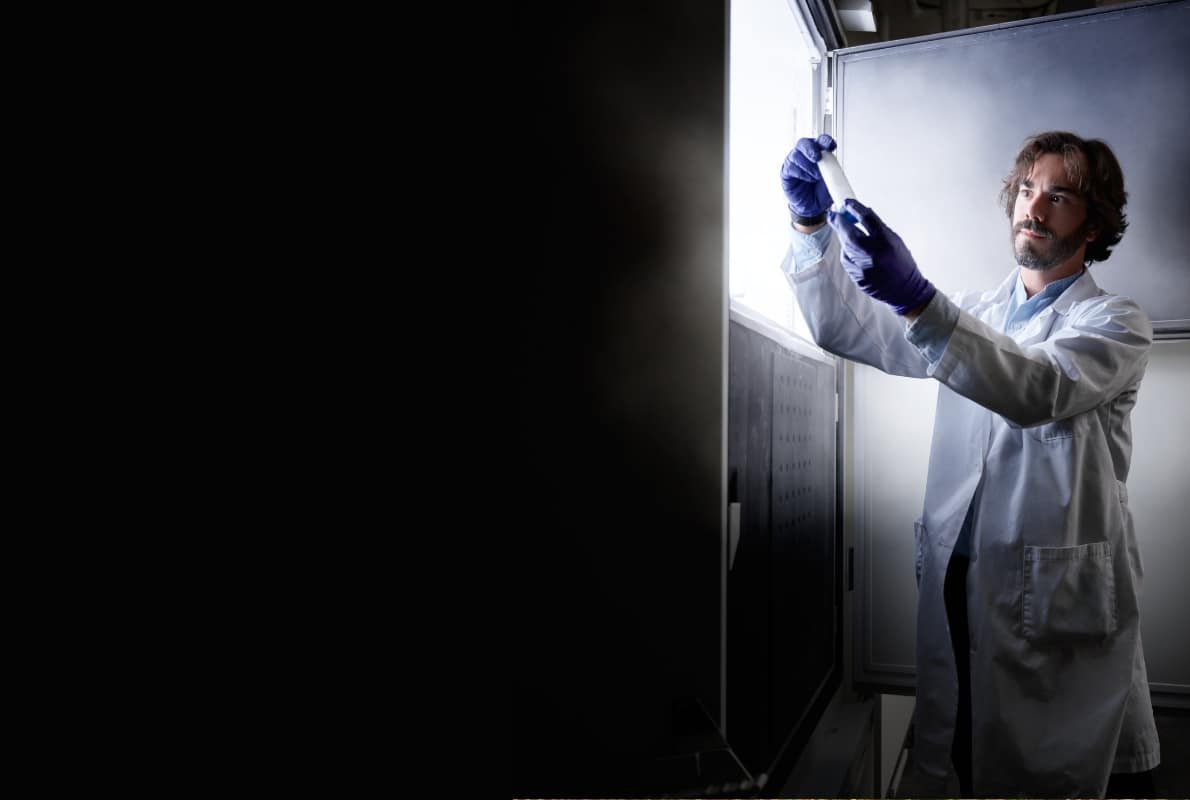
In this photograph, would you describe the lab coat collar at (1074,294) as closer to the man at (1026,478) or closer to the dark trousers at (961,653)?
the man at (1026,478)

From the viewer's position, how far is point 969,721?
157 centimetres

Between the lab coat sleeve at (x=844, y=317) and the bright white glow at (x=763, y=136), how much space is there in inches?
4.0

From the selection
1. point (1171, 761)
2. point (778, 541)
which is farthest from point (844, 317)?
point (1171, 761)

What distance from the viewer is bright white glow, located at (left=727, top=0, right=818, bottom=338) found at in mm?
1536

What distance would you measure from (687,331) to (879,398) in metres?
1.40

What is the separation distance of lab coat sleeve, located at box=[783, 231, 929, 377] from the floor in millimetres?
913

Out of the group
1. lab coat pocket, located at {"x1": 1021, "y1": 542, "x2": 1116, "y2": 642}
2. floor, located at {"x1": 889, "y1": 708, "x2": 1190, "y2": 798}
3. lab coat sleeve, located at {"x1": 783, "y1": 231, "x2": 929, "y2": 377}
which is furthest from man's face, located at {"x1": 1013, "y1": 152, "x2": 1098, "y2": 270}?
floor, located at {"x1": 889, "y1": 708, "x2": 1190, "y2": 798}

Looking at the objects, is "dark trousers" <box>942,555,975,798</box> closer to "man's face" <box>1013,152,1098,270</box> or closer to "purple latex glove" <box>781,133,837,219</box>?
"man's face" <box>1013,152,1098,270</box>

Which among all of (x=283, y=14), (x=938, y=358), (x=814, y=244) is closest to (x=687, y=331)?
(x=283, y=14)

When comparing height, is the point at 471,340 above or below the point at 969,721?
above

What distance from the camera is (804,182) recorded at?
143cm

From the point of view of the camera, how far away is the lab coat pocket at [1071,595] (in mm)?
1387

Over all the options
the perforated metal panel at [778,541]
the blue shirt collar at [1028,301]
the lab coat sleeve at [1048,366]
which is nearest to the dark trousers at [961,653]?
the perforated metal panel at [778,541]

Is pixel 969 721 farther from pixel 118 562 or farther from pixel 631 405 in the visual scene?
pixel 118 562
